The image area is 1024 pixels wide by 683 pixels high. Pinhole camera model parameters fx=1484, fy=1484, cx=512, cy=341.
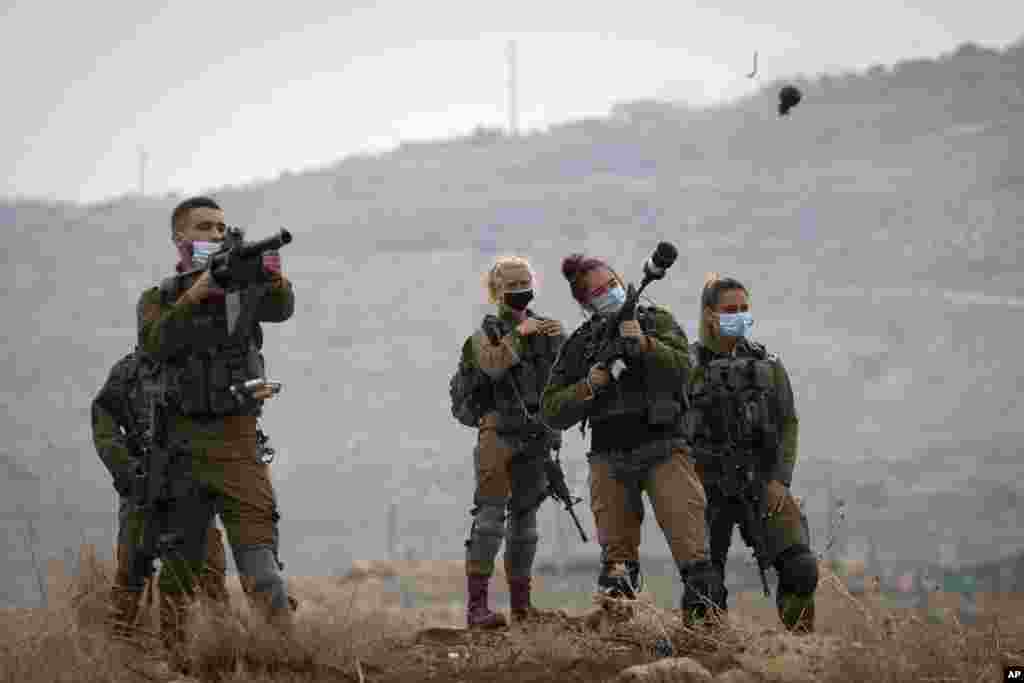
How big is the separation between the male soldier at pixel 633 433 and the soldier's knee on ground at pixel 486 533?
3.50ft

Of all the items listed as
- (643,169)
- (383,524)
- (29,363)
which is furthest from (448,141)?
(383,524)

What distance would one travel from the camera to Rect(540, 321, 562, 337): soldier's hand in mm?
8359

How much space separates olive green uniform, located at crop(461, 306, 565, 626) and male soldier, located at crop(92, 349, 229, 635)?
1.82m

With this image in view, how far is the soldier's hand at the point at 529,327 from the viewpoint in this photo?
27.2 feet

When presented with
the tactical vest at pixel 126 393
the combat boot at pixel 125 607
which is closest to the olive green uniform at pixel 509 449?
the tactical vest at pixel 126 393

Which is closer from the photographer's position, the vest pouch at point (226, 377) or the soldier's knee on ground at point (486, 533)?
the vest pouch at point (226, 377)

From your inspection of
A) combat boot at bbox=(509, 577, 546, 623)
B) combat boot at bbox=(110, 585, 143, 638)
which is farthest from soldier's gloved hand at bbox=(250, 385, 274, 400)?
combat boot at bbox=(509, 577, 546, 623)

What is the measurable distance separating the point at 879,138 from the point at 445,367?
89.3 feet

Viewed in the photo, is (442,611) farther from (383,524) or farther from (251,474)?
(383,524)

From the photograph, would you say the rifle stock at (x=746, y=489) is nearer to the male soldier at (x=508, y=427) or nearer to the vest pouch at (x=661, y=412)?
the vest pouch at (x=661, y=412)

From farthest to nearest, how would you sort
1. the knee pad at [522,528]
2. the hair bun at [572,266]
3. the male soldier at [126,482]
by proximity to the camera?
the knee pad at [522,528] < the hair bun at [572,266] < the male soldier at [126,482]

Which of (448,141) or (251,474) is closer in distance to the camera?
(251,474)

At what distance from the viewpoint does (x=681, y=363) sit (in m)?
7.30

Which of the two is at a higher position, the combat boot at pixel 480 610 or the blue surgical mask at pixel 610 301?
the blue surgical mask at pixel 610 301
